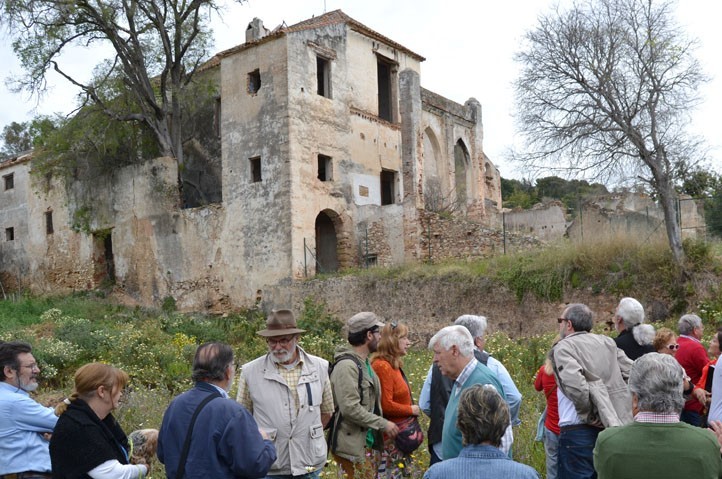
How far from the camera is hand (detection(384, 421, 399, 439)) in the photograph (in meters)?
5.59

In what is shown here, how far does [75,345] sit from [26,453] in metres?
12.7

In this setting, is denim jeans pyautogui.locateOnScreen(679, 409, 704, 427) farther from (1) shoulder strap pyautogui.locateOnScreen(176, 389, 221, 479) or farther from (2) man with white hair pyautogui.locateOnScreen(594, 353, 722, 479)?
(1) shoulder strap pyautogui.locateOnScreen(176, 389, 221, 479)

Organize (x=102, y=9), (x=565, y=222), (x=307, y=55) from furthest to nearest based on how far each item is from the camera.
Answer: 1. (x=565, y=222)
2. (x=102, y=9)
3. (x=307, y=55)

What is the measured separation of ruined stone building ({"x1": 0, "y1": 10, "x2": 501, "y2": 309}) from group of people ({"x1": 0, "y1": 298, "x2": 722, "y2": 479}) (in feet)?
52.4

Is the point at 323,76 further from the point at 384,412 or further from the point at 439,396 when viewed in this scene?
the point at 439,396

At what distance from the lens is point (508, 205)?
4406 centimetres

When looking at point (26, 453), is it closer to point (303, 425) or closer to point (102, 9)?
point (303, 425)

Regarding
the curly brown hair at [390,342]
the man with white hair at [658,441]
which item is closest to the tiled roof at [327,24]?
the curly brown hair at [390,342]

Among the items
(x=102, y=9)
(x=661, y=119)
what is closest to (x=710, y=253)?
(x=661, y=119)

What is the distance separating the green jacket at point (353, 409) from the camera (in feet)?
17.9

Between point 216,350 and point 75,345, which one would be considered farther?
point 75,345

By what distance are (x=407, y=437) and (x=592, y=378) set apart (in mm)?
1613

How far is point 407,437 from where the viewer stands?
18.9 ft

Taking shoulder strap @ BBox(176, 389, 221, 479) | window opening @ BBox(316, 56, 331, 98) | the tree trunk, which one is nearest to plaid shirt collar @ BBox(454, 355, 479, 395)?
shoulder strap @ BBox(176, 389, 221, 479)
